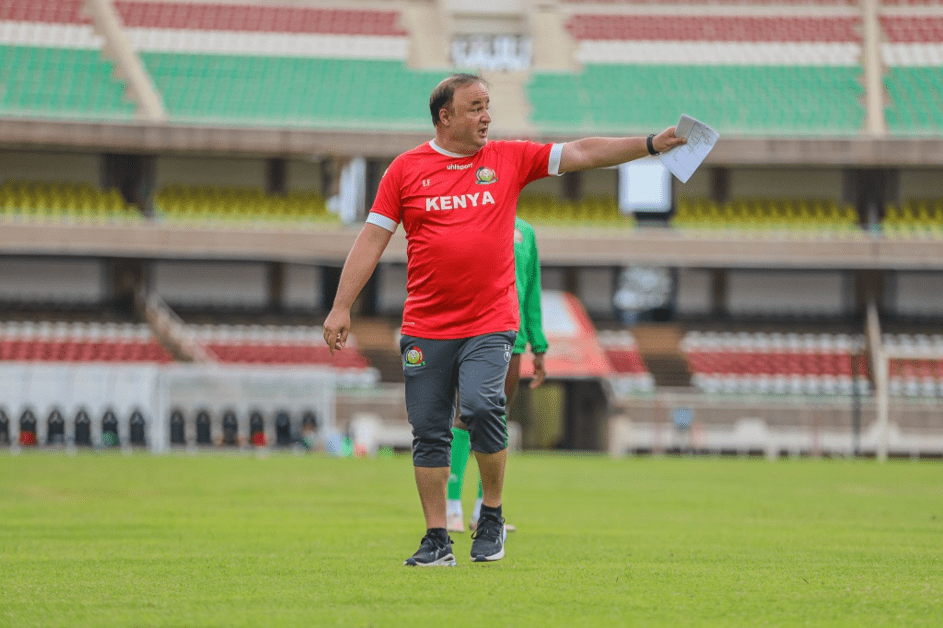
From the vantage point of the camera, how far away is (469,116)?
5.99 metres

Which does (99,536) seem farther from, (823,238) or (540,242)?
(823,238)

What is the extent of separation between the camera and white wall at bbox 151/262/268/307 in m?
35.4

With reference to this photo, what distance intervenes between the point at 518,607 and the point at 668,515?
5.74 m

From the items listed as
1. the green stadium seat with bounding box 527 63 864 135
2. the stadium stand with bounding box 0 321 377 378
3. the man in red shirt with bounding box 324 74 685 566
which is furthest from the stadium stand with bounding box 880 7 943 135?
the man in red shirt with bounding box 324 74 685 566

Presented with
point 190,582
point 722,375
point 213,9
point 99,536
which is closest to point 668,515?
point 99,536

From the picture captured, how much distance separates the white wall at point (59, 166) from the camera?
35375mm

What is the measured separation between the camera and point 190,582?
5348 millimetres

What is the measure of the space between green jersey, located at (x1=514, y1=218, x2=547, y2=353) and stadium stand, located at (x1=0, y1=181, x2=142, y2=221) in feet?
85.1

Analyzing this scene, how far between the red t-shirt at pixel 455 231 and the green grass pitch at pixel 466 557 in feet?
4.00

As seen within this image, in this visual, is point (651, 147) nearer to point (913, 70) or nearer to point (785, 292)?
point (785, 292)

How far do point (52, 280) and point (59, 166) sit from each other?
3363 mm

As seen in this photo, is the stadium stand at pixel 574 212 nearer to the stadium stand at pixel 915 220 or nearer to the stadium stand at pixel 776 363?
the stadium stand at pixel 776 363

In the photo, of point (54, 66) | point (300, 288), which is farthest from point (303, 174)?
point (54, 66)

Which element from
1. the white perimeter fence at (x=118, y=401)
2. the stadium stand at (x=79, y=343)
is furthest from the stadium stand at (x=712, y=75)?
the white perimeter fence at (x=118, y=401)
